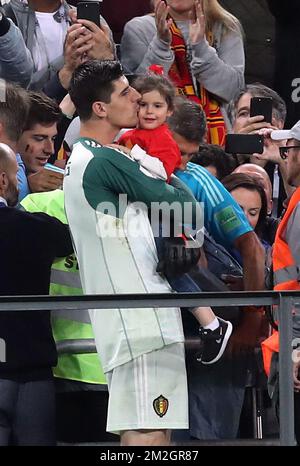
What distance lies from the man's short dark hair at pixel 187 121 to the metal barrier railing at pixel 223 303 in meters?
1.13

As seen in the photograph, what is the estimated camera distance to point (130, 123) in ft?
15.6

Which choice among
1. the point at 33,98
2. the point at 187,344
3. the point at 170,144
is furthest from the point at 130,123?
the point at 187,344

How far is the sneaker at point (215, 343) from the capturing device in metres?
4.21

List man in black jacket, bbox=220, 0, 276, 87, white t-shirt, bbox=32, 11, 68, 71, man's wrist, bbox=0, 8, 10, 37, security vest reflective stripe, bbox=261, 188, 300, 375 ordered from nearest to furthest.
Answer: security vest reflective stripe, bbox=261, 188, 300, 375, man's wrist, bbox=0, 8, 10, 37, white t-shirt, bbox=32, 11, 68, 71, man in black jacket, bbox=220, 0, 276, 87

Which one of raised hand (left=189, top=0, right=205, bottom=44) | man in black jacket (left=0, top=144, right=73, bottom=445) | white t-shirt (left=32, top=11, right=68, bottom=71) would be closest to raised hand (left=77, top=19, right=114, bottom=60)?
white t-shirt (left=32, top=11, right=68, bottom=71)

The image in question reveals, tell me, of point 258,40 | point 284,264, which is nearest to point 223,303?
point 284,264

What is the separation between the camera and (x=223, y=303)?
4.18 metres

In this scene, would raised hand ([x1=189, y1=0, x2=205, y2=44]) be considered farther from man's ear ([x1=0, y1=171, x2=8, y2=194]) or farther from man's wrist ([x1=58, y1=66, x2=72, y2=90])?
man's ear ([x1=0, y1=171, x2=8, y2=194])

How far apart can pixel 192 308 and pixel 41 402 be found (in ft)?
2.08

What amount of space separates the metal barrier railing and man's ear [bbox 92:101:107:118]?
85 cm

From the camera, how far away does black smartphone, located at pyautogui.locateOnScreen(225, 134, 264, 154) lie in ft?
17.7

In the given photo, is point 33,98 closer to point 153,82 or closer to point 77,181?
point 153,82

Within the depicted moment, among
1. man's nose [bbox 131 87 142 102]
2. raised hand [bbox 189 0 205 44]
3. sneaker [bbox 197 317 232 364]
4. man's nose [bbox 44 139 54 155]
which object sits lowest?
sneaker [bbox 197 317 232 364]

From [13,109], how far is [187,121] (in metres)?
0.74
